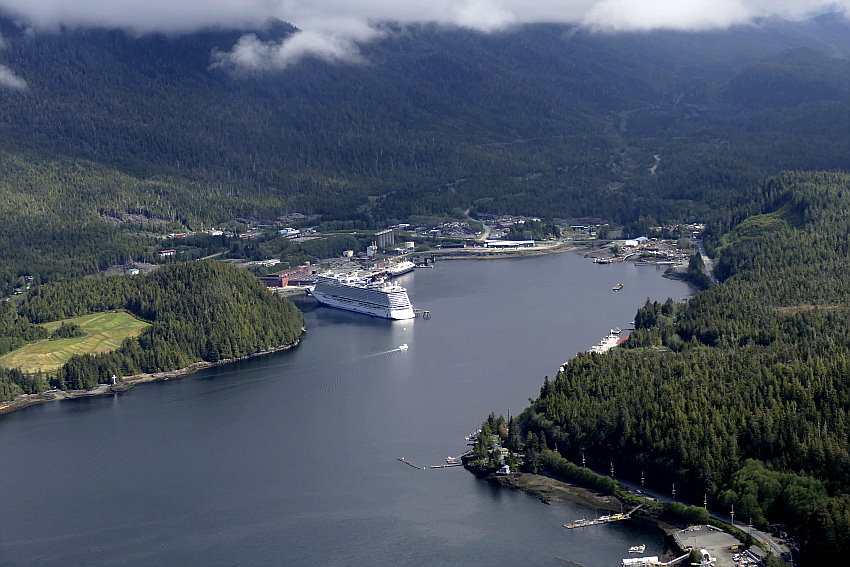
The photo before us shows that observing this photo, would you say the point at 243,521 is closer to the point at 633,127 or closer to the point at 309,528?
the point at 309,528

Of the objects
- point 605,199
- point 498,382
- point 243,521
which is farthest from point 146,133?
point 243,521

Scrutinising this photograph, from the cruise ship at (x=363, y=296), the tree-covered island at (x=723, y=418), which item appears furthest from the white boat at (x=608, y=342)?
the cruise ship at (x=363, y=296)

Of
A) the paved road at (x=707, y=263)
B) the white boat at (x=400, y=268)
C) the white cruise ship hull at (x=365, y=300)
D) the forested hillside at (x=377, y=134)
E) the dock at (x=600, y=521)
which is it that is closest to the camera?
the dock at (x=600, y=521)

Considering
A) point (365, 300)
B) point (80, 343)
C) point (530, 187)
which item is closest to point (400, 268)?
point (365, 300)

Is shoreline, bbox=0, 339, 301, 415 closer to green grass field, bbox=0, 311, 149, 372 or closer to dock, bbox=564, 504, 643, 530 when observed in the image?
green grass field, bbox=0, 311, 149, 372

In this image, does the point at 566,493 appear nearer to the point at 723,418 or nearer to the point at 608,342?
the point at 723,418

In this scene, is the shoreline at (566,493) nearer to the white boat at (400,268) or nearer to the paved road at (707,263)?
the paved road at (707,263)

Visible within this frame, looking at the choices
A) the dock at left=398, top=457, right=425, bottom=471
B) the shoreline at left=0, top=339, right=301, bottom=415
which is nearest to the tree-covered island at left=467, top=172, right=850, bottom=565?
the dock at left=398, top=457, right=425, bottom=471
